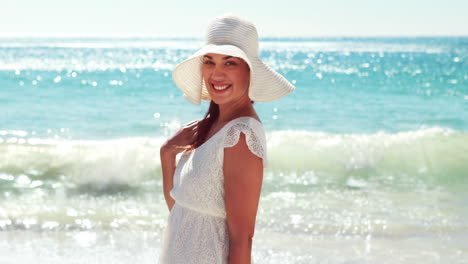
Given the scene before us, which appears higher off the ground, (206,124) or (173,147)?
(206,124)

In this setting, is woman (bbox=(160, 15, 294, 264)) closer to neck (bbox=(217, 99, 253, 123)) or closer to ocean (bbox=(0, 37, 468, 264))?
neck (bbox=(217, 99, 253, 123))

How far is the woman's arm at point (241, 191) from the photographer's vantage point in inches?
76.7

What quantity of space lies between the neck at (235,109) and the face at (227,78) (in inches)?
0.7

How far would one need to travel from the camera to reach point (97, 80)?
2722 cm

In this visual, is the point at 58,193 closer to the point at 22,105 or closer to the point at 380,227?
the point at 380,227

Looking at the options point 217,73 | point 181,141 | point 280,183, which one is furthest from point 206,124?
point 280,183

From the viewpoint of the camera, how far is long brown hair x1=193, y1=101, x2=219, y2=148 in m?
2.23

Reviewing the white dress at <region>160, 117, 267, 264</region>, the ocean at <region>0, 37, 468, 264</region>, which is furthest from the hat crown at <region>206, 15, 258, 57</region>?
the ocean at <region>0, 37, 468, 264</region>

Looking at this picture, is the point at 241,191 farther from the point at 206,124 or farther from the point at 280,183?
the point at 280,183

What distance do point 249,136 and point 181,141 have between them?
469 millimetres

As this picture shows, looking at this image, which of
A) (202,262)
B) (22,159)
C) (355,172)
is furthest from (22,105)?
(202,262)

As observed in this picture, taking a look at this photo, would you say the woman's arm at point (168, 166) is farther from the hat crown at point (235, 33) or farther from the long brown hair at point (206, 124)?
the hat crown at point (235, 33)

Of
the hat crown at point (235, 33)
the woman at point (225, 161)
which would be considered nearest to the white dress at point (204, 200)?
the woman at point (225, 161)

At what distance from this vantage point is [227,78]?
2086mm
